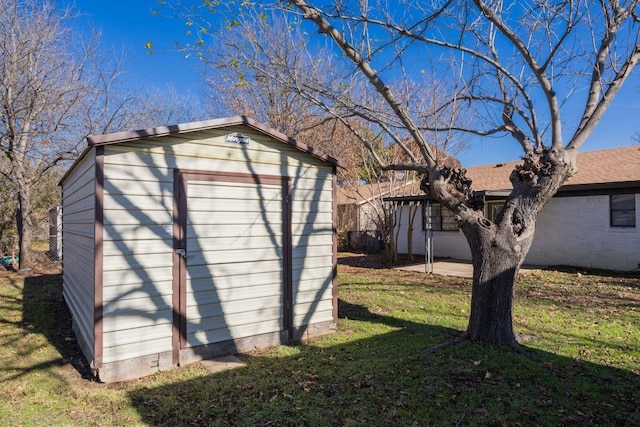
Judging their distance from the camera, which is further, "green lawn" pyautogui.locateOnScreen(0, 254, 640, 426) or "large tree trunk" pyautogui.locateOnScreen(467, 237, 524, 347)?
"large tree trunk" pyautogui.locateOnScreen(467, 237, 524, 347)

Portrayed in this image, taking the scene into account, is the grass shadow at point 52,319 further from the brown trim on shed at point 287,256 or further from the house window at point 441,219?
the house window at point 441,219

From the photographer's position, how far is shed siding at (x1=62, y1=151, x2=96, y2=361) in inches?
173

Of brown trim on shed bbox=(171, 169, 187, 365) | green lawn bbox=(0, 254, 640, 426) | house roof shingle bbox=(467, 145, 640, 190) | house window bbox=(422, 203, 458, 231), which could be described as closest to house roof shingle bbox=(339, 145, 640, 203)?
house roof shingle bbox=(467, 145, 640, 190)

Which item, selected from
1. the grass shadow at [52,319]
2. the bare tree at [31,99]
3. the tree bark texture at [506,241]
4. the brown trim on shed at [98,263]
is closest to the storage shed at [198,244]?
the brown trim on shed at [98,263]

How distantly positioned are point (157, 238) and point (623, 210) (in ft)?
40.6

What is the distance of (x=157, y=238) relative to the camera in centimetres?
438

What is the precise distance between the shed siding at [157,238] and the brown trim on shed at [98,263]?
5cm

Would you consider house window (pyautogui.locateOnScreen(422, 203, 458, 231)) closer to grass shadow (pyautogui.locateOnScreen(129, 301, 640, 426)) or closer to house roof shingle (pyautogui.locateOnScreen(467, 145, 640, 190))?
house roof shingle (pyautogui.locateOnScreen(467, 145, 640, 190))

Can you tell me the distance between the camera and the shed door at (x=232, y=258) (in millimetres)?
4605

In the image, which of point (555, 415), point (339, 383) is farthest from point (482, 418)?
point (339, 383)

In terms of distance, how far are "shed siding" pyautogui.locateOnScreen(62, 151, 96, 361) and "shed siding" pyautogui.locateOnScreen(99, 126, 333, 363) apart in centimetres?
29

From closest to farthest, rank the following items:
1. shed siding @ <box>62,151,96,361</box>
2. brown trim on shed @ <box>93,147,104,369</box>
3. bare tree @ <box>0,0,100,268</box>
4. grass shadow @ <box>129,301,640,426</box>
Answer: grass shadow @ <box>129,301,640,426</box>, brown trim on shed @ <box>93,147,104,369</box>, shed siding @ <box>62,151,96,361</box>, bare tree @ <box>0,0,100,268</box>

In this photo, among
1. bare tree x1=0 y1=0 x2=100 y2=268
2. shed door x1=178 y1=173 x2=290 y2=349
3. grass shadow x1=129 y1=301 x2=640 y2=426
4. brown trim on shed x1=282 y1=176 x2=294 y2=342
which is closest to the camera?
grass shadow x1=129 y1=301 x2=640 y2=426

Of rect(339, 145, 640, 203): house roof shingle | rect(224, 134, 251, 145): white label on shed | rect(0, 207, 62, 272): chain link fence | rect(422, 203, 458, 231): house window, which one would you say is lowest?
rect(0, 207, 62, 272): chain link fence
